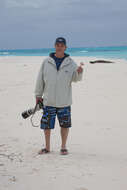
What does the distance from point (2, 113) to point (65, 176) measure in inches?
146

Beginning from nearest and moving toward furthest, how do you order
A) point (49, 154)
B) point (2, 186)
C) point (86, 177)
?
point (2, 186) → point (86, 177) → point (49, 154)

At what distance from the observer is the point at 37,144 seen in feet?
15.4

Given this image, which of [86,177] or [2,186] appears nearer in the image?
[2,186]

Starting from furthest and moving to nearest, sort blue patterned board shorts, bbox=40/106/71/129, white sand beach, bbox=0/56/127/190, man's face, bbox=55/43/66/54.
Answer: blue patterned board shorts, bbox=40/106/71/129 → man's face, bbox=55/43/66/54 → white sand beach, bbox=0/56/127/190

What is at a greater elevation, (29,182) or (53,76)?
(53,76)

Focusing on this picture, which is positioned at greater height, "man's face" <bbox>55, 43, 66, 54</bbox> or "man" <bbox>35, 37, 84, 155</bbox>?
"man's face" <bbox>55, 43, 66, 54</bbox>

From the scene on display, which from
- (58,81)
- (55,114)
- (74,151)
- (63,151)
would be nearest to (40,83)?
(58,81)

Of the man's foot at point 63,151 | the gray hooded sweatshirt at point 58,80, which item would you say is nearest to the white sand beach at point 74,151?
the man's foot at point 63,151

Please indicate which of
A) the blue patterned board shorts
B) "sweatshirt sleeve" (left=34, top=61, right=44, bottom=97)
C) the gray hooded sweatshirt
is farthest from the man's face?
the blue patterned board shorts

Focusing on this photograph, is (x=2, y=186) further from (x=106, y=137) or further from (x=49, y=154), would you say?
(x=106, y=137)

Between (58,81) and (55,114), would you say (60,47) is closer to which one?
(58,81)

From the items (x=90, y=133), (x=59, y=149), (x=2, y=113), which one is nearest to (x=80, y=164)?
(x=59, y=149)

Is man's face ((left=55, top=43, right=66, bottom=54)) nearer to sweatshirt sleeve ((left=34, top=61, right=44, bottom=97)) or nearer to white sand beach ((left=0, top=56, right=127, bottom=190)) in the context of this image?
sweatshirt sleeve ((left=34, top=61, right=44, bottom=97))

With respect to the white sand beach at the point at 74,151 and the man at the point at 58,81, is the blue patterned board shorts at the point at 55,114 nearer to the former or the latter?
the man at the point at 58,81
